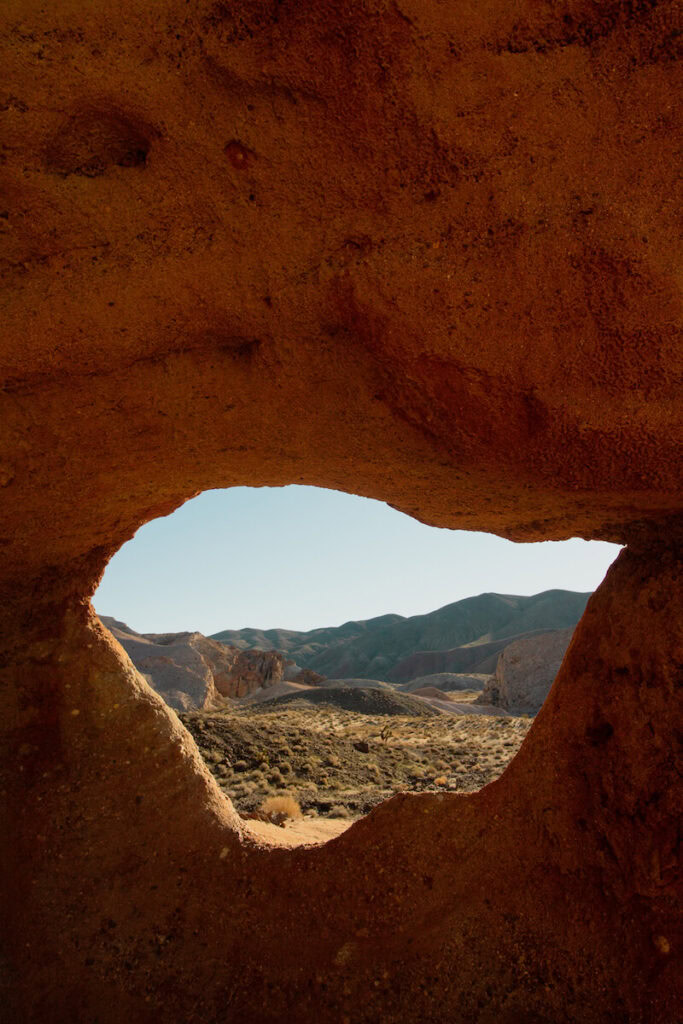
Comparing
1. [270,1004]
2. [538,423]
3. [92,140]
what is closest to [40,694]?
[270,1004]

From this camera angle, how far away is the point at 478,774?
369 inches

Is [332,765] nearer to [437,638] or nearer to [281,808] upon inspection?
[281,808]

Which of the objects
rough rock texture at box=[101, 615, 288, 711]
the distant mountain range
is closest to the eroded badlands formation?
Answer: rough rock texture at box=[101, 615, 288, 711]

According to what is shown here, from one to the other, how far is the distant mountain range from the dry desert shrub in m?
48.7

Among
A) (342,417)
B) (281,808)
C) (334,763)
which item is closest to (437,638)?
(334,763)

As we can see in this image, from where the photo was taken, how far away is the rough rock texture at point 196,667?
24094mm

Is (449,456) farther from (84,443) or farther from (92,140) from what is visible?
(92,140)

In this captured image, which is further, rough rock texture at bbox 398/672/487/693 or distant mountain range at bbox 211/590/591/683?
distant mountain range at bbox 211/590/591/683

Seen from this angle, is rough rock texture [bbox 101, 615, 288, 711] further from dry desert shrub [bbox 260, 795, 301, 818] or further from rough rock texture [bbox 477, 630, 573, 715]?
dry desert shrub [bbox 260, 795, 301, 818]

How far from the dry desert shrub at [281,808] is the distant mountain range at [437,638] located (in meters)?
48.7

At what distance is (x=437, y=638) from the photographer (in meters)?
68.9

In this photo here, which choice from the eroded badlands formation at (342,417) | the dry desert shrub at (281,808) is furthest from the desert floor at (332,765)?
the eroded badlands formation at (342,417)

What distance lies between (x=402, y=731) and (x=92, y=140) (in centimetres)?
1506

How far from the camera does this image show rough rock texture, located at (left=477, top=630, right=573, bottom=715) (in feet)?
82.2
